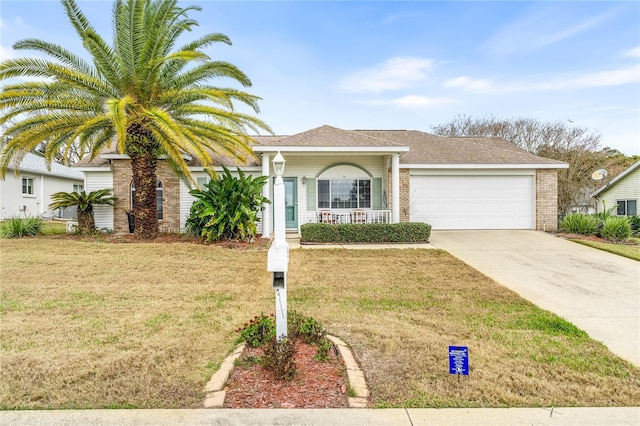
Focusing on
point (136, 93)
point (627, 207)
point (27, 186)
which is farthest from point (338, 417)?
point (27, 186)

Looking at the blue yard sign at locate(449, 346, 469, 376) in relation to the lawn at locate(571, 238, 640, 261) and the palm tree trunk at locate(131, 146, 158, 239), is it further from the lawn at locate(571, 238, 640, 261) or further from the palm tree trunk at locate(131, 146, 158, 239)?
the palm tree trunk at locate(131, 146, 158, 239)

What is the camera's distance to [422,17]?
11836 millimetres

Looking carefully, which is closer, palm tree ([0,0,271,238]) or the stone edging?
the stone edging

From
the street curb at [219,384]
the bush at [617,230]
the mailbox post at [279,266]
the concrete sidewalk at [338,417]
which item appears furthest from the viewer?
the bush at [617,230]

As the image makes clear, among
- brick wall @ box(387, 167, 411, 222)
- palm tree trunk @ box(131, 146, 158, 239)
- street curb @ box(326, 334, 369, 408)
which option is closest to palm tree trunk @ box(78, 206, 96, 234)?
palm tree trunk @ box(131, 146, 158, 239)

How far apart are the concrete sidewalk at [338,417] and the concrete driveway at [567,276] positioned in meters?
1.75

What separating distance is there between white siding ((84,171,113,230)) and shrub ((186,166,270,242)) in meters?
4.96

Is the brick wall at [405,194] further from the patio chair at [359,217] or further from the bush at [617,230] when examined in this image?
the bush at [617,230]

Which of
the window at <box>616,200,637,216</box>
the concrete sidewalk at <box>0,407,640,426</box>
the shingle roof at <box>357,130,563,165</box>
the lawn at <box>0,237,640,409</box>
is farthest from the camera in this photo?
the window at <box>616,200,637,216</box>

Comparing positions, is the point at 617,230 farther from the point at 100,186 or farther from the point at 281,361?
the point at 100,186

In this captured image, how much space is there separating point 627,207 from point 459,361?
69.3 ft

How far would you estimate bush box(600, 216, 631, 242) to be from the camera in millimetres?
12367

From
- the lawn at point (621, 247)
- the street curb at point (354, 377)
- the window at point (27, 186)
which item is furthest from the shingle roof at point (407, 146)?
the window at point (27, 186)

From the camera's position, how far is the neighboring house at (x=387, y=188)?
1420cm
